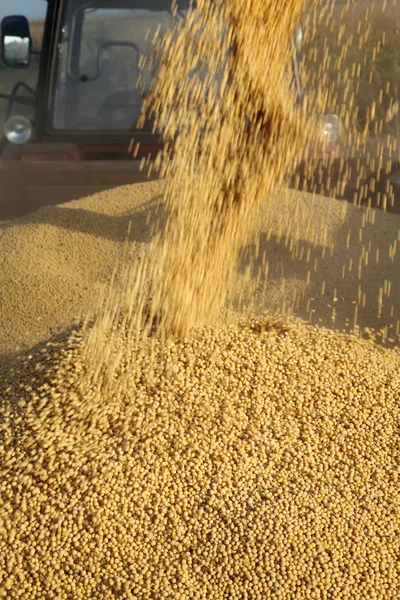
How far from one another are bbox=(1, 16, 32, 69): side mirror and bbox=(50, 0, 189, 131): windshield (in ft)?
1.52

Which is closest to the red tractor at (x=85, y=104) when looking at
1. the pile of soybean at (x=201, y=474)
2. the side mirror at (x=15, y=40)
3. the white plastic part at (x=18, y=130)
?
the white plastic part at (x=18, y=130)

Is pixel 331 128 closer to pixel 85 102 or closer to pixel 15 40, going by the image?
pixel 85 102

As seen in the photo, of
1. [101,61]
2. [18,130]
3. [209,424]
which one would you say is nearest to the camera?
[209,424]

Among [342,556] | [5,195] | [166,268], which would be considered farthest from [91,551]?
[5,195]

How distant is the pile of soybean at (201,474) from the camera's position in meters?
1.96

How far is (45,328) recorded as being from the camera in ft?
12.0

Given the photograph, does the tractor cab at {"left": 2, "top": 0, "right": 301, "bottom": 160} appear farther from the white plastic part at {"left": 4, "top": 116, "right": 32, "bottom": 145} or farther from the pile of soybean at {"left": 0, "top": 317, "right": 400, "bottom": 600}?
the pile of soybean at {"left": 0, "top": 317, "right": 400, "bottom": 600}

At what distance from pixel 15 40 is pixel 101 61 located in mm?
674

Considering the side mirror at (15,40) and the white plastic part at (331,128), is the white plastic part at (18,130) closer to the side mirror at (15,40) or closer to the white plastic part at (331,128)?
the side mirror at (15,40)

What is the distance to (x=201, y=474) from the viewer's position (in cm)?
217

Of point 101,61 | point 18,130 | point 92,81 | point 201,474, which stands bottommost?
point 201,474

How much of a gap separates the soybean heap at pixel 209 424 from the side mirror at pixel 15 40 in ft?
4.25

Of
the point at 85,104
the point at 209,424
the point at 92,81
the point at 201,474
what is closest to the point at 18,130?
the point at 85,104

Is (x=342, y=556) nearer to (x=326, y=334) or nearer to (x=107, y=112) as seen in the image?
(x=326, y=334)
